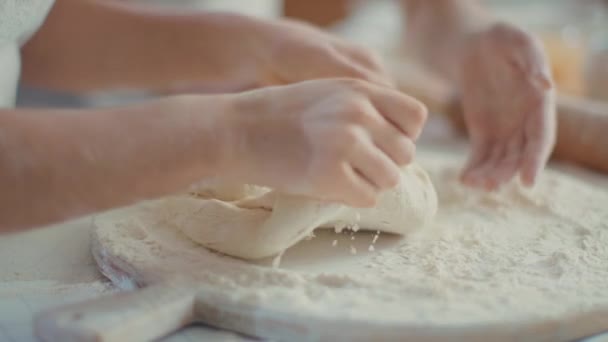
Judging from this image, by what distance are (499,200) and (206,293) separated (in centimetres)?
45

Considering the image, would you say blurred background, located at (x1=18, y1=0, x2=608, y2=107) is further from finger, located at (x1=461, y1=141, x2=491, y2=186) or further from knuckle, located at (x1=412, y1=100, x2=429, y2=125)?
knuckle, located at (x1=412, y1=100, x2=429, y2=125)

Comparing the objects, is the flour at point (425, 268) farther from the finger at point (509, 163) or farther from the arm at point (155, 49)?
the arm at point (155, 49)

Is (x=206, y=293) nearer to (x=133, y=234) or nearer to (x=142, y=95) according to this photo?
(x=133, y=234)

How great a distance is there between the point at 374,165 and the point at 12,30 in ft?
1.37

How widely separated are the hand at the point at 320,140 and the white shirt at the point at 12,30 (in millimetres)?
275

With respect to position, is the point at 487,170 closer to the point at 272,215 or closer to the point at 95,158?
the point at 272,215

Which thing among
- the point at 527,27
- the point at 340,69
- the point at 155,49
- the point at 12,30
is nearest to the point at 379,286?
the point at 340,69

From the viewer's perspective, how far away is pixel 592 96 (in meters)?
1.48

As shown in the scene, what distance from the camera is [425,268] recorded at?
0.71 metres

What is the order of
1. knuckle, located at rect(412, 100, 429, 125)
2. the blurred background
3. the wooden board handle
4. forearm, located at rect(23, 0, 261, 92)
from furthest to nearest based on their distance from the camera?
the blurred background → forearm, located at rect(23, 0, 261, 92) → knuckle, located at rect(412, 100, 429, 125) → the wooden board handle

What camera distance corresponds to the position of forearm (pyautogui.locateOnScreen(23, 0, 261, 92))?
1.04m

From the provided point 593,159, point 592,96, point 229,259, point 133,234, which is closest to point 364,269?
point 229,259

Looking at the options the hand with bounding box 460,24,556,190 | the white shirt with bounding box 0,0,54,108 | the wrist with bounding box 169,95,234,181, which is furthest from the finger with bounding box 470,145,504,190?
the white shirt with bounding box 0,0,54,108

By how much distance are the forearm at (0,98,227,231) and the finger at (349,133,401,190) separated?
12cm
